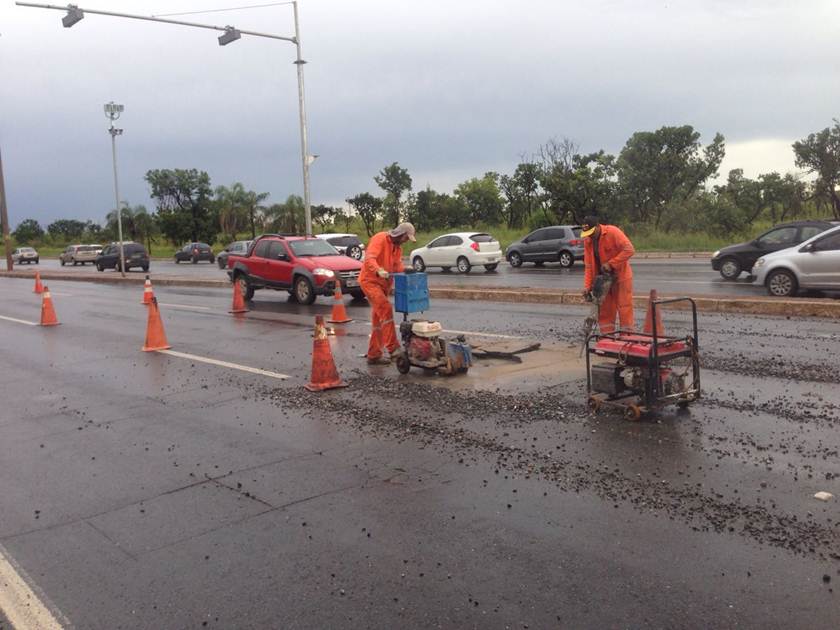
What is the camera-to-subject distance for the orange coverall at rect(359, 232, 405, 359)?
9.38 meters

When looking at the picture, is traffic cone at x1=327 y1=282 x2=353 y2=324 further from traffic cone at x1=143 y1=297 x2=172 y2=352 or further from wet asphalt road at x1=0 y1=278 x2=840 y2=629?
wet asphalt road at x1=0 y1=278 x2=840 y2=629

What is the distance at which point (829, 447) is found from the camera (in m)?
5.70

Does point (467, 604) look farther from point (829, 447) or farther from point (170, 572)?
point (829, 447)

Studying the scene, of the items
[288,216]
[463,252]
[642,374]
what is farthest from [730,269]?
A: [288,216]

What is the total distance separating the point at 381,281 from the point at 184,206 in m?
74.5

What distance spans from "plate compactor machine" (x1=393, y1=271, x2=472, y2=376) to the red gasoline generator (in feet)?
6.82

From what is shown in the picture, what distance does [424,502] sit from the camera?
4.91 m

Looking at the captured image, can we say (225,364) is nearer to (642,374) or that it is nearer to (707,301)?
(642,374)

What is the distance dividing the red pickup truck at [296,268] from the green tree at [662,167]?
3533 centimetres

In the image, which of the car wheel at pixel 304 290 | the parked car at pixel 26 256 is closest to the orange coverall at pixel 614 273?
the car wheel at pixel 304 290

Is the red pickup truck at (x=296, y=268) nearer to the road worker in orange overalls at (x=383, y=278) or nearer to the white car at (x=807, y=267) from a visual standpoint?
the road worker in orange overalls at (x=383, y=278)

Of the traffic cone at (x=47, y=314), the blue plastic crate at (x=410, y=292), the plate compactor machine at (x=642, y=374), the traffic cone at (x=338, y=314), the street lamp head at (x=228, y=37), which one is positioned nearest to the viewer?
the plate compactor machine at (x=642, y=374)

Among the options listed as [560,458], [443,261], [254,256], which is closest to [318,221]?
[443,261]

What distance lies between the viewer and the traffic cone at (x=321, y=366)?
27.2ft
